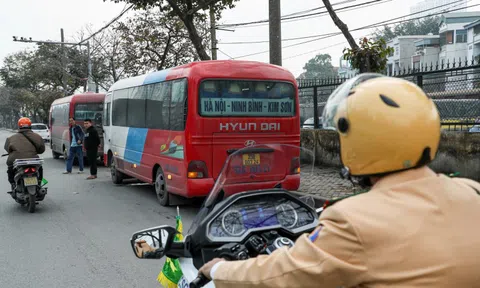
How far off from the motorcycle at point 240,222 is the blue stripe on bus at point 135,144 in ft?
24.7

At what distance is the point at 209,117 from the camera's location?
28.0 feet

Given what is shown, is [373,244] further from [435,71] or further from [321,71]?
[321,71]

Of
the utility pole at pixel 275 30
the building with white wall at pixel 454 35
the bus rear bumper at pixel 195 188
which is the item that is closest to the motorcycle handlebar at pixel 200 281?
the bus rear bumper at pixel 195 188

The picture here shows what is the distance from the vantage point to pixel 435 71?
31.8 feet

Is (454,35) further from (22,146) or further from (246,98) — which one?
(22,146)

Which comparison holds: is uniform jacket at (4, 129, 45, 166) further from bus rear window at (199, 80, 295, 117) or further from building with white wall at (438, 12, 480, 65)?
building with white wall at (438, 12, 480, 65)

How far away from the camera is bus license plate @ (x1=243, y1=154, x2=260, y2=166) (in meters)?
3.11

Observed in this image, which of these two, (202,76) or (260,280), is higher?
(202,76)

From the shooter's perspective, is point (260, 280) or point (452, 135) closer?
point (260, 280)

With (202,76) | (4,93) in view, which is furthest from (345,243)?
(4,93)

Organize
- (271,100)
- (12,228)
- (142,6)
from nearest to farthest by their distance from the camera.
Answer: (12,228) < (271,100) < (142,6)

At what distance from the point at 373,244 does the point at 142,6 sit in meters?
14.8

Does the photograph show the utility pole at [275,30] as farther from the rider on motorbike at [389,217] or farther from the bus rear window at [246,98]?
the rider on motorbike at [389,217]

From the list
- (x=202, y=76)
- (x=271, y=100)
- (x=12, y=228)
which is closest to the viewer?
(x=12, y=228)
